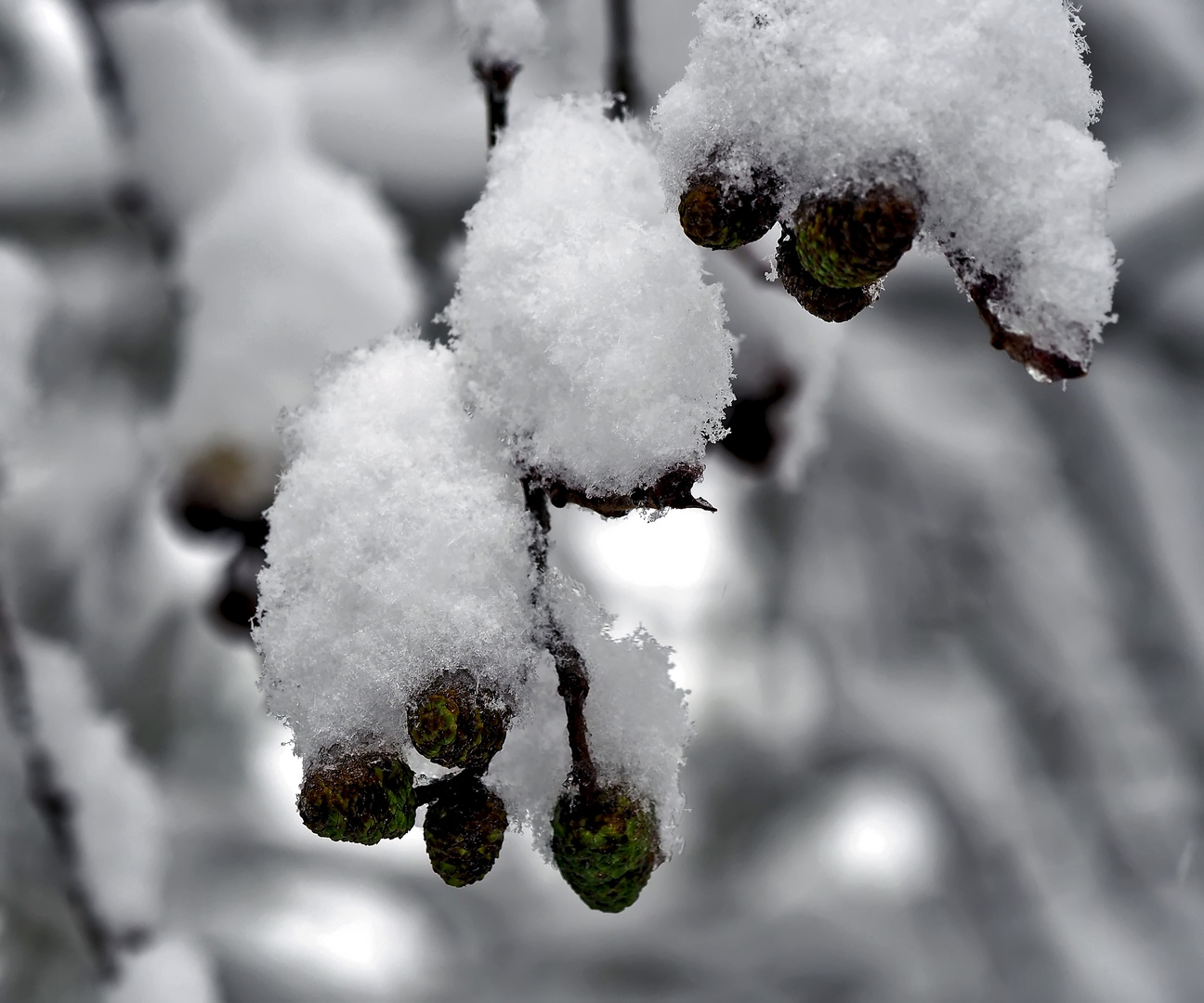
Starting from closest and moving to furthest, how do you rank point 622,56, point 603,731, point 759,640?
1. point 603,731
2. point 622,56
3. point 759,640

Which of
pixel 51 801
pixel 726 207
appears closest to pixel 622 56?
pixel 726 207

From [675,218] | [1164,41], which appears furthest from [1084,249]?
[1164,41]

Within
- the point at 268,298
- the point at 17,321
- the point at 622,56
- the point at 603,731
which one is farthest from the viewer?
the point at 17,321

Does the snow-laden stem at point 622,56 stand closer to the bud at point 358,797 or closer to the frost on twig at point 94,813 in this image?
the bud at point 358,797

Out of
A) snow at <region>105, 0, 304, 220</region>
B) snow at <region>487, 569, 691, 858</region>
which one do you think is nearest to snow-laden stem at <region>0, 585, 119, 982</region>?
snow at <region>105, 0, 304, 220</region>

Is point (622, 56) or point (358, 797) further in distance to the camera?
point (622, 56)

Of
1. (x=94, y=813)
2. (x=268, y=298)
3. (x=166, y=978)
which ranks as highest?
(x=268, y=298)

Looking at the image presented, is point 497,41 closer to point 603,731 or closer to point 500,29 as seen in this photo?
point 500,29
